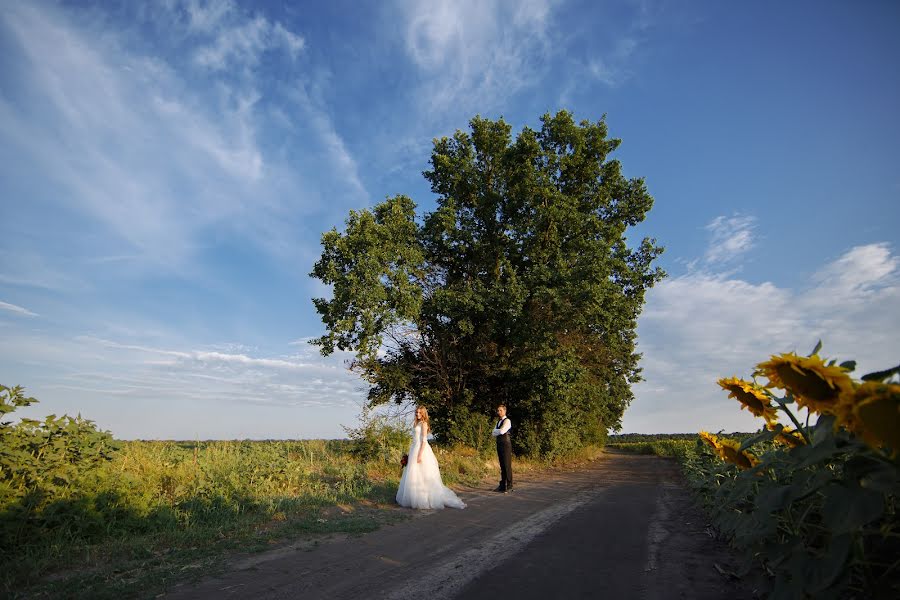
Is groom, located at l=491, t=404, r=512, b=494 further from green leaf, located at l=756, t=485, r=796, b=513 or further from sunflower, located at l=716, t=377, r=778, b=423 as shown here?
green leaf, located at l=756, t=485, r=796, b=513

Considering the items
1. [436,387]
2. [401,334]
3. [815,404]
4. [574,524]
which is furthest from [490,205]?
[815,404]

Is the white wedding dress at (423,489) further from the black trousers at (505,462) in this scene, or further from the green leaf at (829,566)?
the green leaf at (829,566)

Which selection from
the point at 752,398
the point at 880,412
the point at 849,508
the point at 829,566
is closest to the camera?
the point at 880,412

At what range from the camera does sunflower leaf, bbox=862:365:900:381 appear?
5.60 ft

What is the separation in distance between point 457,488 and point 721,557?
294 inches

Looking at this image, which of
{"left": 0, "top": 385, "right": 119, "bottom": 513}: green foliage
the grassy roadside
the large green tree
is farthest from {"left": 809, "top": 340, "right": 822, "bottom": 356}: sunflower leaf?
the large green tree

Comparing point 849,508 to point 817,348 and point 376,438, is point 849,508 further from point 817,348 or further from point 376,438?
point 376,438

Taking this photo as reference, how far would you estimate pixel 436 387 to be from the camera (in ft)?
66.4

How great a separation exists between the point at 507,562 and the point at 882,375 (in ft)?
14.8

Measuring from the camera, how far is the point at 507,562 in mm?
5305

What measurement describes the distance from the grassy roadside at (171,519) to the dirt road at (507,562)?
577 mm

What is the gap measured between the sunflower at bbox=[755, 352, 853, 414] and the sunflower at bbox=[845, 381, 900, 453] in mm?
222

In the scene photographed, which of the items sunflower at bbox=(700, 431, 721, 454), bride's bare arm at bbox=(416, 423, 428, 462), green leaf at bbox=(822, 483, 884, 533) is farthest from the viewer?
bride's bare arm at bbox=(416, 423, 428, 462)

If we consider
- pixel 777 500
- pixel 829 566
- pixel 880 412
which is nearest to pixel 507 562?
pixel 777 500
